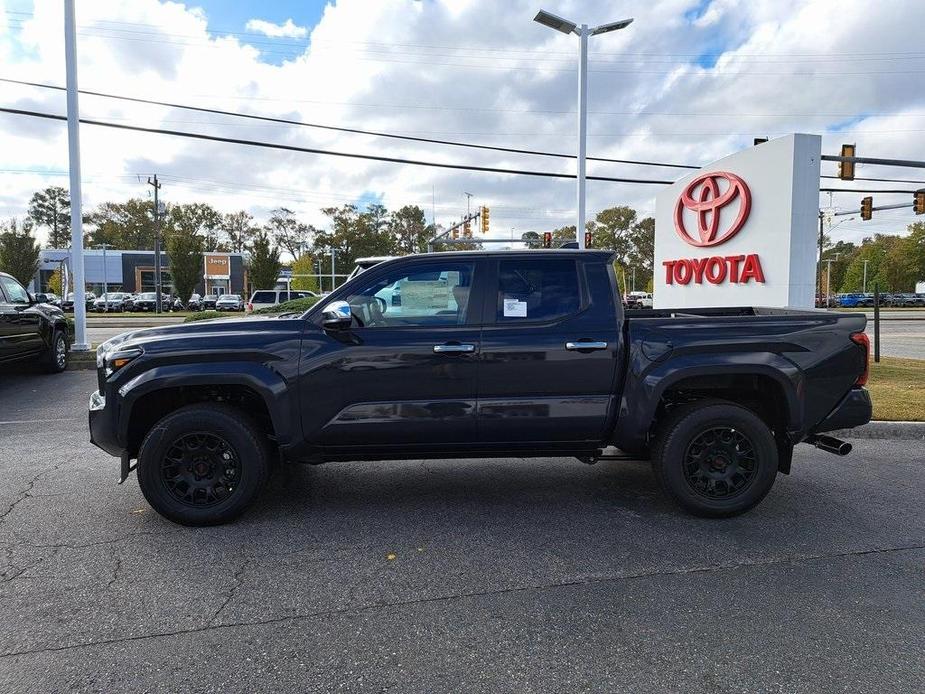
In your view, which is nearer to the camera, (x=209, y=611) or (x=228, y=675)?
(x=228, y=675)

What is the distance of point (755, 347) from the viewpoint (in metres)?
4.34

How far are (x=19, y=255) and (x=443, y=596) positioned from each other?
5017cm

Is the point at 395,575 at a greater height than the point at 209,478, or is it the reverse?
the point at 209,478

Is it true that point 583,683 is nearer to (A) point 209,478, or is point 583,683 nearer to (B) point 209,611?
(B) point 209,611

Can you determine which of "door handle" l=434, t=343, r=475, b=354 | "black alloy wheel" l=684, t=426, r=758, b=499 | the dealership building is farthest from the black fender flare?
the dealership building

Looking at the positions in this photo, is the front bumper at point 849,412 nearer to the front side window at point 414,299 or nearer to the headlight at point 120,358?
the front side window at point 414,299

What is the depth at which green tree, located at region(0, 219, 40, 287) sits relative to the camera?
42312 millimetres

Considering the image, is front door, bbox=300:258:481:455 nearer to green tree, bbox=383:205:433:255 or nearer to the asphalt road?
the asphalt road

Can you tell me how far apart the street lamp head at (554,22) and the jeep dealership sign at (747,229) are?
566 centimetres

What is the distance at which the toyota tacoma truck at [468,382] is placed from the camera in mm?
4238

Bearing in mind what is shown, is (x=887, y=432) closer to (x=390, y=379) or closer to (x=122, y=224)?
(x=390, y=379)

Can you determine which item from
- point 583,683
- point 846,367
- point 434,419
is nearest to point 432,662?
point 583,683

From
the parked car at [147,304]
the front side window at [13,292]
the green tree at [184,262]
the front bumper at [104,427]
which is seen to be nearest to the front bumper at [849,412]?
the front bumper at [104,427]

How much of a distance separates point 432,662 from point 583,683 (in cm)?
64
